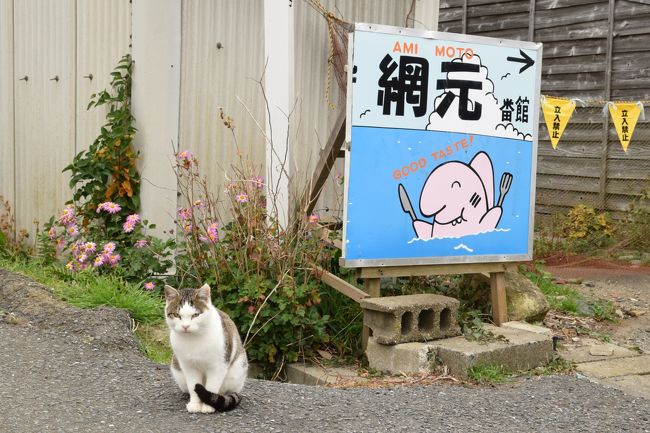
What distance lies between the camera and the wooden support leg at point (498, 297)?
6.61 meters

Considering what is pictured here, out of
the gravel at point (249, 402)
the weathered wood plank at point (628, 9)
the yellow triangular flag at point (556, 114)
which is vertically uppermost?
the weathered wood plank at point (628, 9)

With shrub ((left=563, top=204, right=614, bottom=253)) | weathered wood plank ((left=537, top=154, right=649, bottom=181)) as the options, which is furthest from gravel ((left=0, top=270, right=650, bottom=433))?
weathered wood plank ((left=537, top=154, right=649, bottom=181))

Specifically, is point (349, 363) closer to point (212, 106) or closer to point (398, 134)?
point (398, 134)

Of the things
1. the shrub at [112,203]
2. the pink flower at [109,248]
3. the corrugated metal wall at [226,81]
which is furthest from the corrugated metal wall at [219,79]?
the pink flower at [109,248]

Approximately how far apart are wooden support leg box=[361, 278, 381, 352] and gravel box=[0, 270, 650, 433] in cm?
96

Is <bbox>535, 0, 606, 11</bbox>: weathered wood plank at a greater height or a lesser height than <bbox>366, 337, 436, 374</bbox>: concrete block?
greater

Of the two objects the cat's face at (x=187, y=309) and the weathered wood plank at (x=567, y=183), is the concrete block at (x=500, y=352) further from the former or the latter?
the weathered wood plank at (x=567, y=183)

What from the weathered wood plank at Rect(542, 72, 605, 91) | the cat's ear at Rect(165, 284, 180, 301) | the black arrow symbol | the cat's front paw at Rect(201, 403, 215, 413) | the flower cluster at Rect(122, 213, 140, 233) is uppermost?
the weathered wood plank at Rect(542, 72, 605, 91)

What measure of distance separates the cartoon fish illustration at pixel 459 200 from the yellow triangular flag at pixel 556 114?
1549mm

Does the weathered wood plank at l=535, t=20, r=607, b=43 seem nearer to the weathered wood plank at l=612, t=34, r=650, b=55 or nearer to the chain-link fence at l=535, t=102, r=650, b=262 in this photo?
the weathered wood plank at l=612, t=34, r=650, b=55

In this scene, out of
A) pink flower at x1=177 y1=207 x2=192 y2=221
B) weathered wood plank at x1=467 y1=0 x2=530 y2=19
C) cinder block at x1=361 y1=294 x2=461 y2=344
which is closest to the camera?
cinder block at x1=361 y1=294 x2=461 y2=344

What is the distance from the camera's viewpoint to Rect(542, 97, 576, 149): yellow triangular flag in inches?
314

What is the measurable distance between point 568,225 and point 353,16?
15.0ft

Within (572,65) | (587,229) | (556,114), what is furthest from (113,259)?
(572,65)
